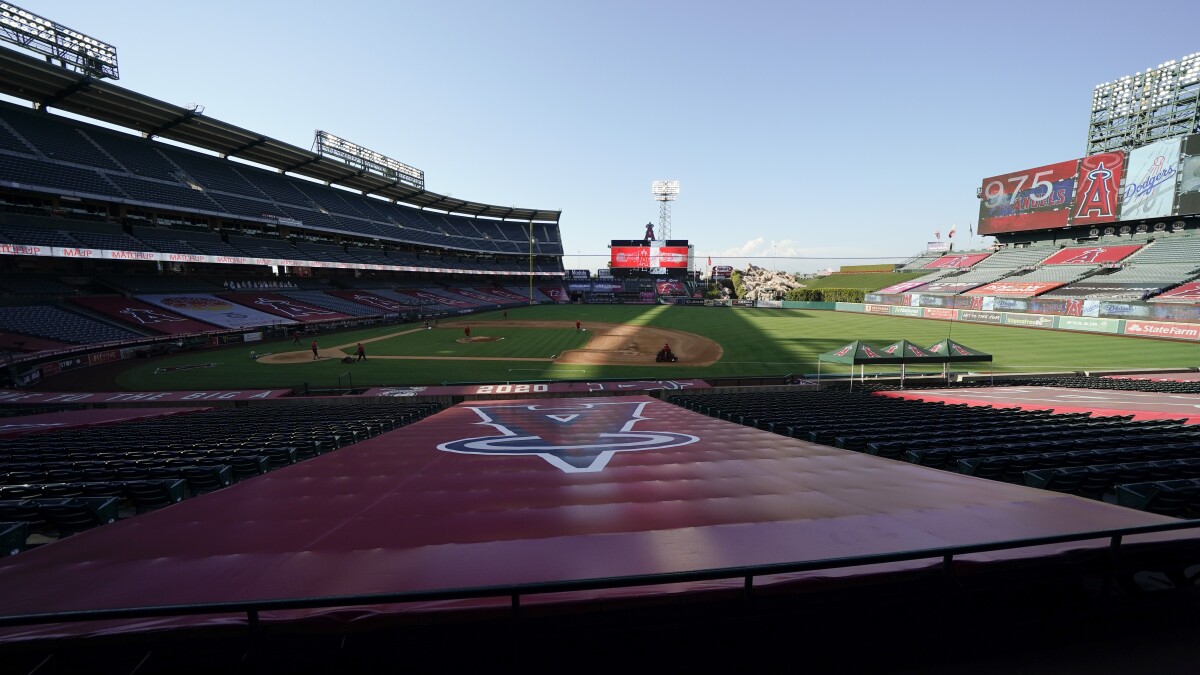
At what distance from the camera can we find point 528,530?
4.40m

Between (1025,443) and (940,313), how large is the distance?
64.1 metres

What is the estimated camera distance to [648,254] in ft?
333

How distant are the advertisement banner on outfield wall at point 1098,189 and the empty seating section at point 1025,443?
7475 cm

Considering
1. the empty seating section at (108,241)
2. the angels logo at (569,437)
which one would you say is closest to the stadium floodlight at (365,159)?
the empty seating section at (108,241)

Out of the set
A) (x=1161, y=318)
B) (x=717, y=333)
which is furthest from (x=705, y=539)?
(x=1161, y=318)

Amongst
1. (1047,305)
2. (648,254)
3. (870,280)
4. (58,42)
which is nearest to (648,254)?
(648,254)

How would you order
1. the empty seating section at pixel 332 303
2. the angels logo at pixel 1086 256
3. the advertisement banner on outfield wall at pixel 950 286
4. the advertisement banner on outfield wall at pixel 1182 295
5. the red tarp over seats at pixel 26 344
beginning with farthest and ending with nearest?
the advertisement banner on outfield wall at pixel 950 286, the angels logo at pixel 1086 256, the empty seating section at pixel 332 303, the advertisement banner on outfield wall at pixel 1182 295, the red tarp over seats at pixel 26 344

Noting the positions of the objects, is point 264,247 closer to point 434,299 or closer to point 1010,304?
point 434,299

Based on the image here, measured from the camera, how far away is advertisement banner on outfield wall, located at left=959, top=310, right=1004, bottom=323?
53.4 metres

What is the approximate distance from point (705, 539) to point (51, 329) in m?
50.2

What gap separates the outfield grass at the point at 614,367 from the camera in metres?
28.4

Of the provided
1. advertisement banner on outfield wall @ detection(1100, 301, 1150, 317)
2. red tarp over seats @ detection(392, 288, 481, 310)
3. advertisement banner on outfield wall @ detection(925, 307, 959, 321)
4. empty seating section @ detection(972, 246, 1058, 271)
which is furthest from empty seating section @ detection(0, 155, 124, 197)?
empty seating section @ detection(972, 246, 1058, 271)

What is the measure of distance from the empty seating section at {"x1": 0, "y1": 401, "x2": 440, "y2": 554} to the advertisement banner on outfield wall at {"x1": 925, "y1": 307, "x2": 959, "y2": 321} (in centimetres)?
6770

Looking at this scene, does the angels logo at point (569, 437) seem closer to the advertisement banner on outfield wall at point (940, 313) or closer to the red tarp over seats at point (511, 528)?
the red tarp over seats at point (511, 528)
